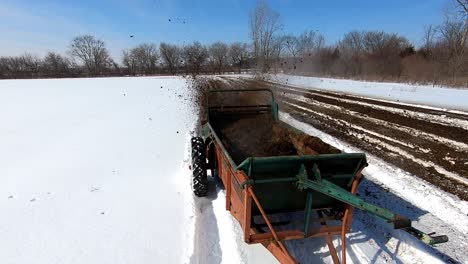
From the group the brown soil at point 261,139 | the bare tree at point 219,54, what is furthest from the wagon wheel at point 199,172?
the bare tree at point 219,54

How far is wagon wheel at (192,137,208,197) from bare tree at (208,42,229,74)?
54476 millimetres

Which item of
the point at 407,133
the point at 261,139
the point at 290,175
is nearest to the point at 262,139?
the point at 261,139

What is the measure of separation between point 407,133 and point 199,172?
6590 millimetres

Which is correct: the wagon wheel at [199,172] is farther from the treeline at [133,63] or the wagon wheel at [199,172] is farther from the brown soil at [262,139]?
the treeline at [133,63]

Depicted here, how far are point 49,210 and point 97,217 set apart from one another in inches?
33.4

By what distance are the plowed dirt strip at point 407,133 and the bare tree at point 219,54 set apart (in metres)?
47.6

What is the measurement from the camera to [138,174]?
5.86 meters

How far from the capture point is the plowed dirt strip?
5.75 m

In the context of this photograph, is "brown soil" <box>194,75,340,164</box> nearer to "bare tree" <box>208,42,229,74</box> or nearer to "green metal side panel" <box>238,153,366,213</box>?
"green metal side panel" <box>238,153,366,213</box>

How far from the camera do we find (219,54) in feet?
209

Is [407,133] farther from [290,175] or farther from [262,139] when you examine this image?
[290,175]

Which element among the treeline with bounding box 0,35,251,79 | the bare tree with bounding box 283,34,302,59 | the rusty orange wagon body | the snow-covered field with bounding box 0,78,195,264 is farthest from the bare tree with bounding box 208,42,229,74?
the rusty orange wagon body

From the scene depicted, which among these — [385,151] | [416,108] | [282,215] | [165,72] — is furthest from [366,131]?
[165,72]

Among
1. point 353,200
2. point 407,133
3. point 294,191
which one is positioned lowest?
point 407,133
